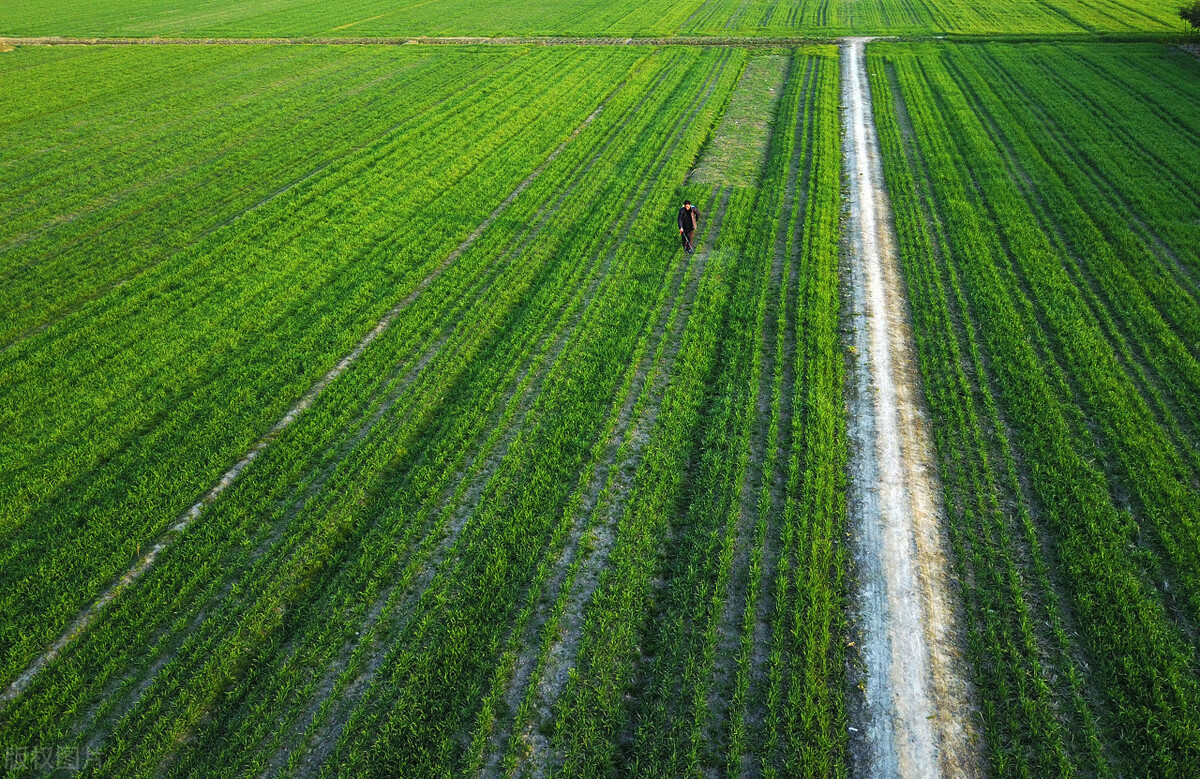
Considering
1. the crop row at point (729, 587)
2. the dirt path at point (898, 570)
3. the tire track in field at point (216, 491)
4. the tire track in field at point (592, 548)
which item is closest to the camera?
the dirt path at point (898, 570)

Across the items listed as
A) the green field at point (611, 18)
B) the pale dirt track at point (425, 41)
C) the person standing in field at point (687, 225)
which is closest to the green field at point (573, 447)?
the person standing in field at point (687, 225)

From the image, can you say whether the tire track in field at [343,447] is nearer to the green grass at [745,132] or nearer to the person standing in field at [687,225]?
the person standing in field at [687,225]

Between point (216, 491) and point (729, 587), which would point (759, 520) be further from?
point (216, 491)

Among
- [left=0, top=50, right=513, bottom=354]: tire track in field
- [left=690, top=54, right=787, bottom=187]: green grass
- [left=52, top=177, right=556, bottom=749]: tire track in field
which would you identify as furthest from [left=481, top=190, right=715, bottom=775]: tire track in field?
[left=0, top=50, right=513, bottom=354]: tire track in field

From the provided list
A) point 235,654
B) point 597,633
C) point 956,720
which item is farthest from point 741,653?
point 235,654

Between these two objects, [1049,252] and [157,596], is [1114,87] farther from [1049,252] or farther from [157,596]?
[157,596]

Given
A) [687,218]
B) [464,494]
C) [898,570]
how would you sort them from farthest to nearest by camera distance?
1. [687,218]
2. [464,494]
3. [898,570]

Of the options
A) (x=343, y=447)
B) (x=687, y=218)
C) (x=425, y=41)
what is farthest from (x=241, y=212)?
(x=425, y=41)

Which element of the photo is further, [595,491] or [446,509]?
[595,491]
